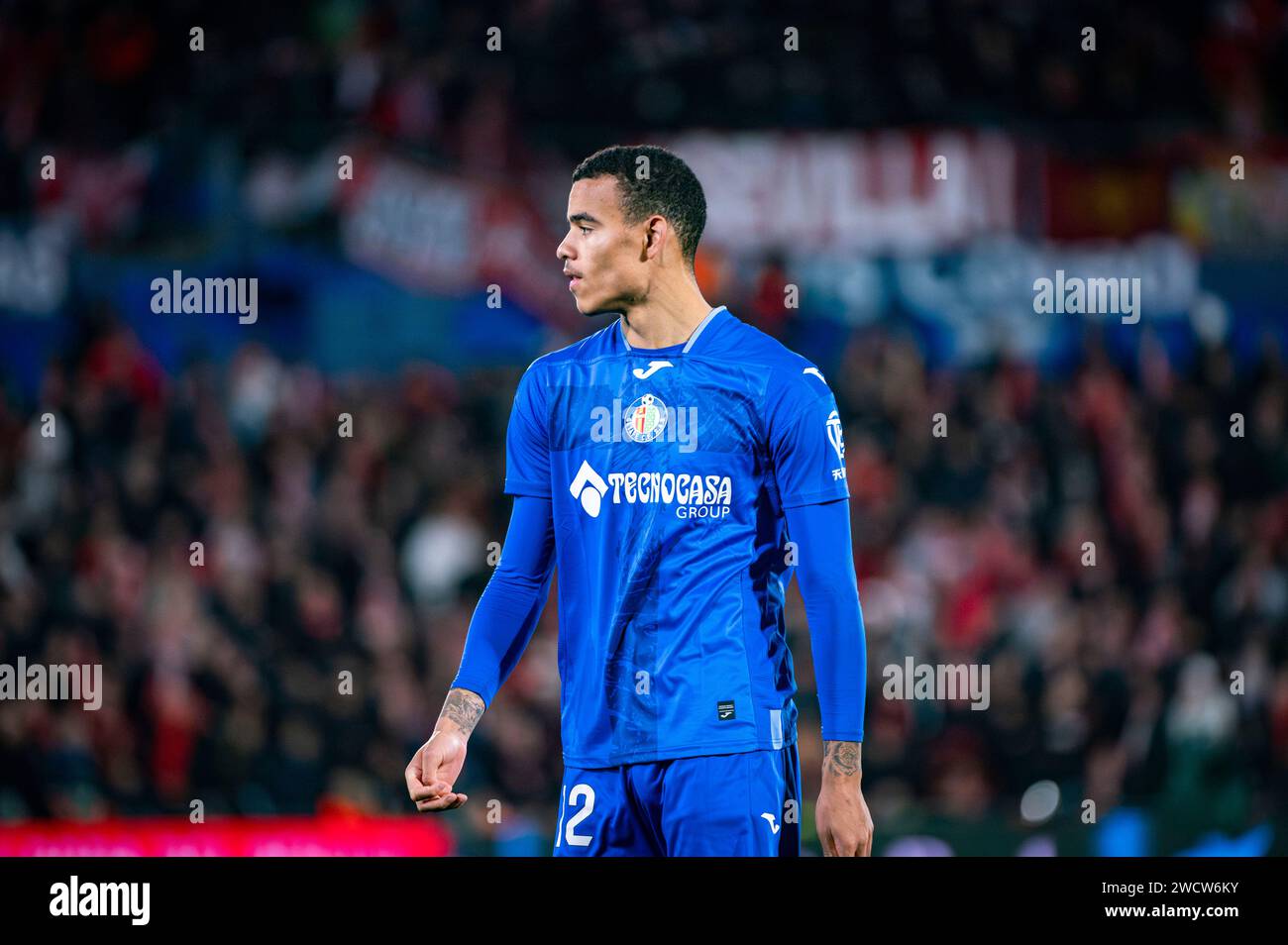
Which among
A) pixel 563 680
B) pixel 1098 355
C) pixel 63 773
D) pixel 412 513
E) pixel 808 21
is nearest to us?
pixel 563 680

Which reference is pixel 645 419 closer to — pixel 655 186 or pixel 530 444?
pixel 530 444

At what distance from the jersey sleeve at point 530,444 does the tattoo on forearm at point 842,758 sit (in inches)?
38.8

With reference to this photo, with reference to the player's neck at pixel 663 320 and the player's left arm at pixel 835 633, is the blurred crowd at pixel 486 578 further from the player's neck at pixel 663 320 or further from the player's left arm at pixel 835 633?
the player's neck at pixel 663 320

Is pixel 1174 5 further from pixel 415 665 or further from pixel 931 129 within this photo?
pixel 415 665

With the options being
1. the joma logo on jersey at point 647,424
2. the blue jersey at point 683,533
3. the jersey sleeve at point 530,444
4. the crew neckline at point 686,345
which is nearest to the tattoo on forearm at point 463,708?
the blue jersey at point 683,533

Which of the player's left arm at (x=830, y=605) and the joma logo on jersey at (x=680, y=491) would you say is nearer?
the player's left arm at (x=830, y=605)

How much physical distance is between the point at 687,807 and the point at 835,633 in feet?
1.83

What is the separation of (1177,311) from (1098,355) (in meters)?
0.74

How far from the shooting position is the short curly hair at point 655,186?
4520mm

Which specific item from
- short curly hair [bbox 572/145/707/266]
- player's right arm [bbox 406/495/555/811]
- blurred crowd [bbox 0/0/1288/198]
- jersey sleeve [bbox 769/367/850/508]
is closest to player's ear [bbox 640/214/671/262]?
short curly hair [bbox 572/145/707/266]

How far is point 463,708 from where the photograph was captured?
4.38 m

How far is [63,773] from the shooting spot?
897cm

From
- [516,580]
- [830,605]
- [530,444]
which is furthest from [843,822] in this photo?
[530,444]
